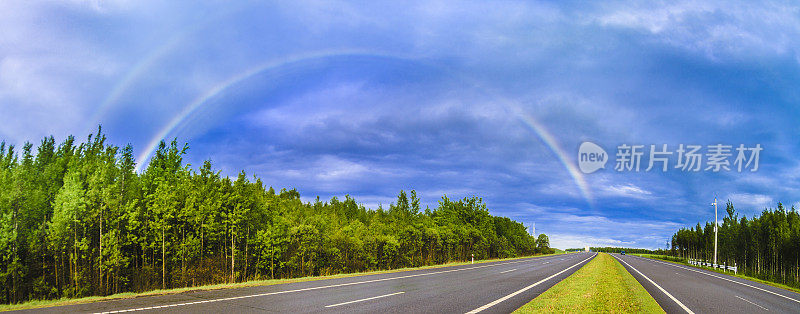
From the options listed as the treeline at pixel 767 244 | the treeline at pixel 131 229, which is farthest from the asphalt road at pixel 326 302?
the treeline at pixel 767 244

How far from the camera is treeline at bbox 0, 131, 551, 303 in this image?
19.4 metres

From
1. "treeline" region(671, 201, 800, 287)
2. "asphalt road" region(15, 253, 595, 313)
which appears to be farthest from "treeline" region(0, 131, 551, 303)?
"treeline" region(671, 201, 800, 287)

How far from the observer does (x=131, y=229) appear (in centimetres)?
2097

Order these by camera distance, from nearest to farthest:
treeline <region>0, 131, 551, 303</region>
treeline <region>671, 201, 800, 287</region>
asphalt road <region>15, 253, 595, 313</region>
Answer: asphalt road <region>15, 253, 595, 313</region>, treeline <region>0, 131, 551, 303</region>, treeline <region>671, 201, 800, 287</region>

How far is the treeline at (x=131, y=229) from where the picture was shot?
19.4 meters

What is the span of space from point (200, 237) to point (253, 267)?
521 centimetres

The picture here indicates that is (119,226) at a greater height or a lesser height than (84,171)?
lesser

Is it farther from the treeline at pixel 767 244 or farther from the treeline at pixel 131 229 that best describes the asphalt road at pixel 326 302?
the treeline at pixel 767 244

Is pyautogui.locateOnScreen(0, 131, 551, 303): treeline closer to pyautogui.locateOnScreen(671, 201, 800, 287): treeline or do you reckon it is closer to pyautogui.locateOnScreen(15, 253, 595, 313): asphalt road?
pyautogui.locateOnScreen(15, 253, 595, 313): asphalt road

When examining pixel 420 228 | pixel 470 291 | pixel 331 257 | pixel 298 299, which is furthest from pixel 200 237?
pixel 420 228

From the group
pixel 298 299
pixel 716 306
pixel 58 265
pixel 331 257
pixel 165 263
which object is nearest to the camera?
pixel 298 299

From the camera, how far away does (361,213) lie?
85.1m

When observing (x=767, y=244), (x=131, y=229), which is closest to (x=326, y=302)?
(x=131, y=229)

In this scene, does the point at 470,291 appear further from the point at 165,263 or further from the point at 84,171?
the point at 84,171
